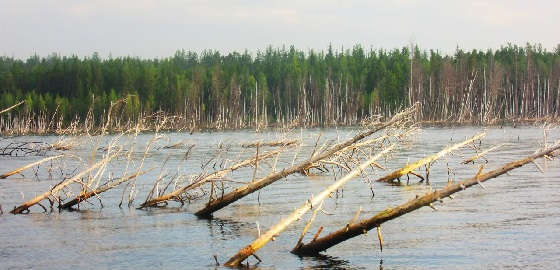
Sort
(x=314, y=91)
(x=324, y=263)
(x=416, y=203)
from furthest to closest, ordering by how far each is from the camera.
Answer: (x=314, y=91), (x=324, y=263), (x=416, y=203)

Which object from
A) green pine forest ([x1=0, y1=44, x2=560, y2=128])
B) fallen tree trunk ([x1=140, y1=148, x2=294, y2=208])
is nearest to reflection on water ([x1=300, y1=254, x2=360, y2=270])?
fallen tree trunk ([x1=140, y1=148, x2=294, y2=208])

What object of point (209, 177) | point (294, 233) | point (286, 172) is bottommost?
point (294, 233)

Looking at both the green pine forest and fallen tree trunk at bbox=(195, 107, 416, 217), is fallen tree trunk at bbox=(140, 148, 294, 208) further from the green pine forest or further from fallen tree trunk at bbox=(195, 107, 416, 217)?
the green pine forest

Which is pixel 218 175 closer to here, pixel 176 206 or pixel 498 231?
pixel 176 206

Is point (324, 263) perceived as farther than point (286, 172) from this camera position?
No

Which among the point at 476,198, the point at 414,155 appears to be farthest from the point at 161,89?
the point at 476,198

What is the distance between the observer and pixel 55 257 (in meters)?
16.5

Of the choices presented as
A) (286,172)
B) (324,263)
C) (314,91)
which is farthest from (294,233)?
(314,91)

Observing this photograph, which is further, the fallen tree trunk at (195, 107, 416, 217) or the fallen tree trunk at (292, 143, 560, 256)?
the fallen tree trunk at (195, 107, 416, 217)

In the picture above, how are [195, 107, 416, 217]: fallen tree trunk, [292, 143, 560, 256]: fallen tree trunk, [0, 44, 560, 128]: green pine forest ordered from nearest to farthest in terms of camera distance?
1. [292, 143, 560, 256]: fallen tree trunk
2. [195, 107, 416, 217]: fallen tree trunk
3. [0, 44, 560, 128]: green pine forest

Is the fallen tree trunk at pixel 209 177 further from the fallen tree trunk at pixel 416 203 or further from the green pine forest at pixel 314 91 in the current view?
the green pine forest at pixel 314 91

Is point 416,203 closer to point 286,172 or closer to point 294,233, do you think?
point 286,172

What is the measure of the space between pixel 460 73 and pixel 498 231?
109470 mm

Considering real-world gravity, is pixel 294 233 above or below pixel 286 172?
below
